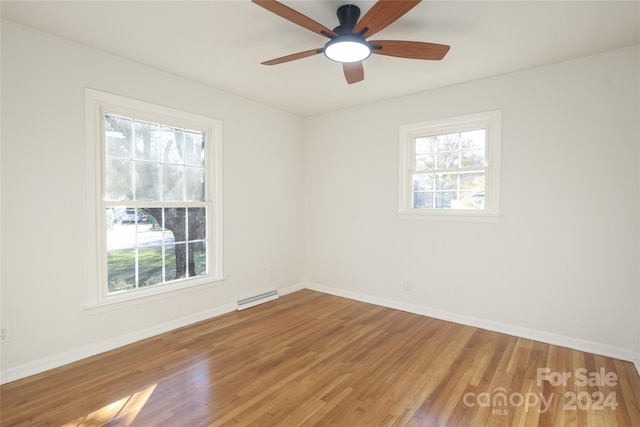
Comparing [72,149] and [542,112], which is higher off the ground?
[542,112]

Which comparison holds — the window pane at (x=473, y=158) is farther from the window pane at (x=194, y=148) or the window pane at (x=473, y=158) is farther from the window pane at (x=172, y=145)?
the window pane at (x=172, y=145)

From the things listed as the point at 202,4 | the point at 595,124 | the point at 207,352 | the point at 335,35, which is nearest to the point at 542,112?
the point at 595,124

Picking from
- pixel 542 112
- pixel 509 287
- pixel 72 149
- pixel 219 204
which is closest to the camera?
pixel 72 149

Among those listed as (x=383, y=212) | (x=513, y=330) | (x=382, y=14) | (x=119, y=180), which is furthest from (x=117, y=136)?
(x=513, y=330)

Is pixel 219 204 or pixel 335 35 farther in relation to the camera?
pixel 219 204

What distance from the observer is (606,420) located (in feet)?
6.46

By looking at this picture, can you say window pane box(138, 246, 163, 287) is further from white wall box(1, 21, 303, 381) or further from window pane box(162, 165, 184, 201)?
window pane box(162, 165, 184, 201)

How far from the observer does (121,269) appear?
9.85 feet

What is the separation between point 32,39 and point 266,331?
306 cm

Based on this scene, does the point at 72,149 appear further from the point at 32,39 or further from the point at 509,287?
the point at 509,287

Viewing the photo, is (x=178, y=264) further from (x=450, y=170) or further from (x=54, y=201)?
(x=450, y=170)

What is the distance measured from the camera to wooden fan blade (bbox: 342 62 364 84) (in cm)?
245

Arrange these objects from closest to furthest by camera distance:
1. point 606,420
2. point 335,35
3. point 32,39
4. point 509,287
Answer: point 606,420
point 335,35
point 32,39
point 509,287

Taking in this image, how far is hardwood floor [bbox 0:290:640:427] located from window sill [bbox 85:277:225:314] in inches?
15.5
